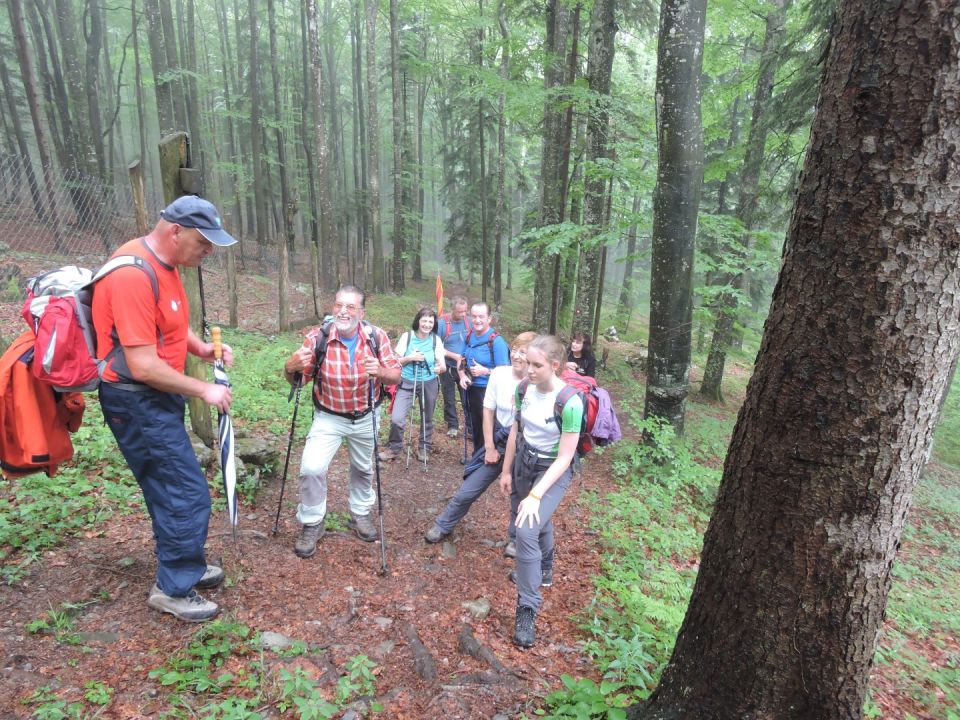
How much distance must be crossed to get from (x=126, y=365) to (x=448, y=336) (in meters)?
4.98

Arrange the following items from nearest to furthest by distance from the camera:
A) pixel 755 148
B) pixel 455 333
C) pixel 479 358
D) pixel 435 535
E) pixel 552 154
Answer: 1. pixel 435 535
2. pixel 479 358
3. pixel 455 333
4. pixel 755 148
5. pixel 552 154

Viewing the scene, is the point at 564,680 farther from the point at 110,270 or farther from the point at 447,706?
the point at 110,270

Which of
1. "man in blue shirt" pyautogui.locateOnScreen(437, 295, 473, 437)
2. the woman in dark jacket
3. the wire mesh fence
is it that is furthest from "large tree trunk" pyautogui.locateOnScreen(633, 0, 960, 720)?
the wire mesh fence

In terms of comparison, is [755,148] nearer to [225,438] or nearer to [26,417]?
[225,438]

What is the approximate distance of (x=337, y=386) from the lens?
4.31m

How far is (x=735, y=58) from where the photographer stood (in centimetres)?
1530

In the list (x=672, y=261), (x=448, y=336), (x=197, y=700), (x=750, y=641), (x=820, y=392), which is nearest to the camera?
(x=820, y=392)

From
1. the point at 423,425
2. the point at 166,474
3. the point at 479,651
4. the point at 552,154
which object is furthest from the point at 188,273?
the point at 552,154

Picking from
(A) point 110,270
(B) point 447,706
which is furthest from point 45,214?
(B) point 447,706

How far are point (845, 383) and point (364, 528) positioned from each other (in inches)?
163

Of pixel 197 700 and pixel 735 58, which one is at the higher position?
pixel 735 58

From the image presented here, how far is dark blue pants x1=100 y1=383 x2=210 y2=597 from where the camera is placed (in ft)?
9.70

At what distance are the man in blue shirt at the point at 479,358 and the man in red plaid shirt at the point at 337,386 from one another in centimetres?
216

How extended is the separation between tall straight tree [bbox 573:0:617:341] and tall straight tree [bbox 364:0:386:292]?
9509 mm
